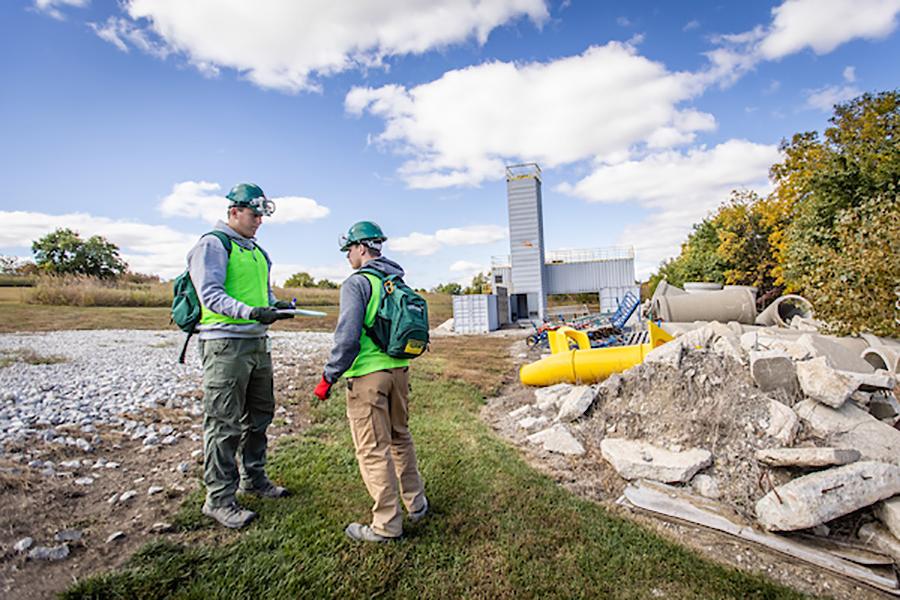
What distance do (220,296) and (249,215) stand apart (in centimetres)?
68

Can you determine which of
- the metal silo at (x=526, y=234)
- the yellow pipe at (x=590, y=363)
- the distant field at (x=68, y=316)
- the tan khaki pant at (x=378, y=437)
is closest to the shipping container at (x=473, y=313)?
the metal silo at (x=526, y=234)

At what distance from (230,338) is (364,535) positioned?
60.8 inches

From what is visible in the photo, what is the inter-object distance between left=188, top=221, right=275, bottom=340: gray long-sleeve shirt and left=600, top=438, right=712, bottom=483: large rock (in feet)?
11.8

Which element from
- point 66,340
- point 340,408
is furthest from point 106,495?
point 66,340

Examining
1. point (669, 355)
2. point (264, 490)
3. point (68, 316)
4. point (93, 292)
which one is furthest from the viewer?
point (93, 292)

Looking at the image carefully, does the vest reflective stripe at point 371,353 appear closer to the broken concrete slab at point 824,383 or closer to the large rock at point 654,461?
the large rock at point 654,461

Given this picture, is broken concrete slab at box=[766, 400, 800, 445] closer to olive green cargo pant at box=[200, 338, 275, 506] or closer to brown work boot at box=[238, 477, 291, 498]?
brown work boot at box=[238, 477, 291, 498]

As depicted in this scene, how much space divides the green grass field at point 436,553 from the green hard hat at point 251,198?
83.4 inches

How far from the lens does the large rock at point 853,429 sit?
166 inches

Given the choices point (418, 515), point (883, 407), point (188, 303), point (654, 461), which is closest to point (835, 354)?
point (883, 407)

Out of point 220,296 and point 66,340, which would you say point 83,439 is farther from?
point 66,340

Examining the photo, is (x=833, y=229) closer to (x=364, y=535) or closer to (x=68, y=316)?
(x=364, y=535)

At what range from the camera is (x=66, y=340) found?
36.0 feet

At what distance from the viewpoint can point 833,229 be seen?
1379 centimetres
